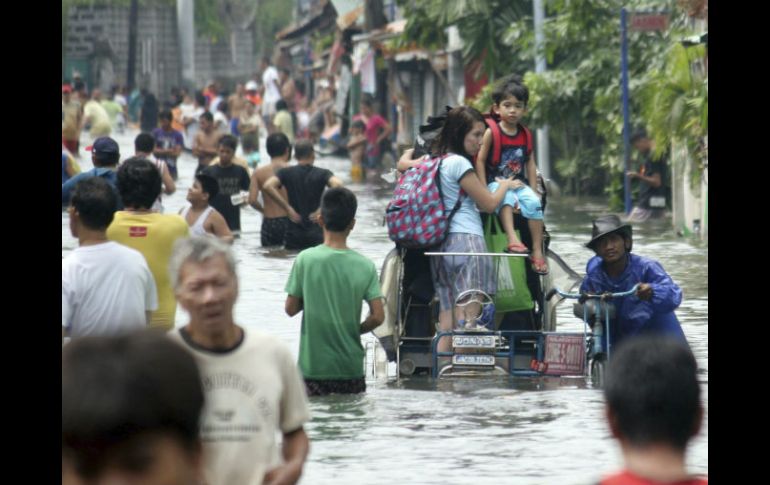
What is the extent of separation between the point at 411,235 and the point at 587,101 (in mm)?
16575

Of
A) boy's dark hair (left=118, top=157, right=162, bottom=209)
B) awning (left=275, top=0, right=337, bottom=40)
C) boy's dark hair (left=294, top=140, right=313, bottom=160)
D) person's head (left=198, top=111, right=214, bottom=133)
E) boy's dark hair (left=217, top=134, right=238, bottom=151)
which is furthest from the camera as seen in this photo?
awning (left=275, top=0, right=337, bottom=40)

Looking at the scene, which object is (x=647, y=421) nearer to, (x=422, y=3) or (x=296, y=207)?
(x=296, y=207)

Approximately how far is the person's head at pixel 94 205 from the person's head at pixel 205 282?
1.98 meters

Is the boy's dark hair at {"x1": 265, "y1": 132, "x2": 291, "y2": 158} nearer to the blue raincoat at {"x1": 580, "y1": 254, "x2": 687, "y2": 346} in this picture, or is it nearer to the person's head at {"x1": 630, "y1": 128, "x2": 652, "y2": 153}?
the person's head at {"x1": 630, "y1": 128, "x2": 652, "y2": 153}

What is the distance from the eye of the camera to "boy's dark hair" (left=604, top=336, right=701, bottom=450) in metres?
3.40

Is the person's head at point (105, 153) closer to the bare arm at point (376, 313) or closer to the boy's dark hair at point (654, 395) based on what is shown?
the bare arm at point (376, 313)

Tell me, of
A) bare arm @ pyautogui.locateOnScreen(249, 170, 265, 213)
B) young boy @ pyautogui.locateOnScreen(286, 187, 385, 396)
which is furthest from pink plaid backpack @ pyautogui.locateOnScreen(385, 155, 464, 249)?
bare arm @ pyautogui.locateOnScreen(249, 170, 265, 213)

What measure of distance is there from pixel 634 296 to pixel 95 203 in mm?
3654

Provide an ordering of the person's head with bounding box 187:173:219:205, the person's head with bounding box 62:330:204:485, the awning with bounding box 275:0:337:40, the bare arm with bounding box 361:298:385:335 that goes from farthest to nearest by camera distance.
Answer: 1. the awning with bounding box 275:0:337:40
2. the person's head with bounding box 187:173:219:205
3. the bare arm with bounding box 361:298:385:335
4. the person's head with bounding box 62:330:204:485

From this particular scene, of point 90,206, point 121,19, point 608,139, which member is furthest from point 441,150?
point 121,19

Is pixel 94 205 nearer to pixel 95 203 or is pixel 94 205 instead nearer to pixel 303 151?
pixel 95 203

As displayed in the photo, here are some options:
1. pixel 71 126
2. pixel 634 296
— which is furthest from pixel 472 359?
pixel 71 126

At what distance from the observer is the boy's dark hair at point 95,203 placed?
286 inches

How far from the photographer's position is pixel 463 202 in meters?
10.9
